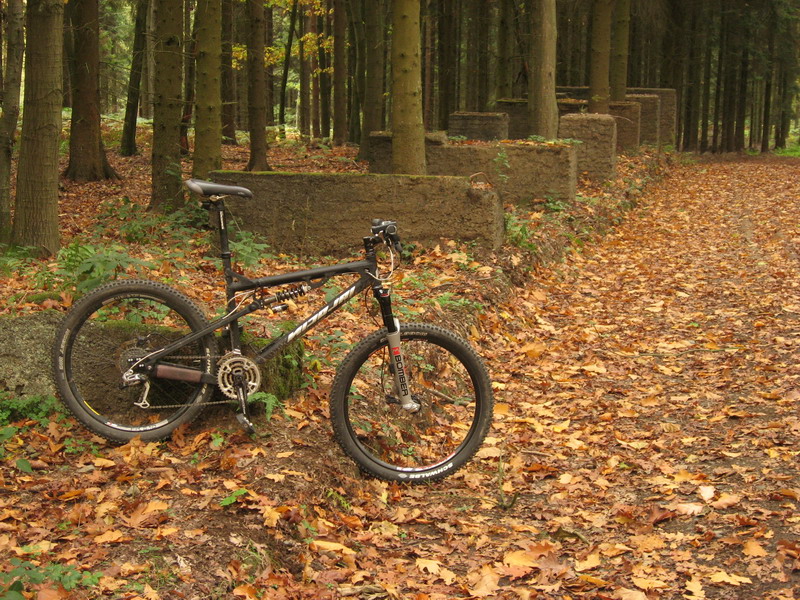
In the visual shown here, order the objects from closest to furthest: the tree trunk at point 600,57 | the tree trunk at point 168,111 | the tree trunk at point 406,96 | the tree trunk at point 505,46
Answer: the tree trunk at point 406,96 → the tree trunk at point 168,111 → the tree trunk at point 600,57 → the tree trunk at point 505,46

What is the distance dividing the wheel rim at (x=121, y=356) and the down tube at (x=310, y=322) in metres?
0.35

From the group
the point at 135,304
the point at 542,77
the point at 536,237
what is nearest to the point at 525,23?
the point at 542,77

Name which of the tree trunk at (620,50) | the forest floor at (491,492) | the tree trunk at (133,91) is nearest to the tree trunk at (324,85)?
the tree trunk at (133,91)

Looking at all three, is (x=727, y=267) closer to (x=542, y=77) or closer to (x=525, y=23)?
(x=542, y=77)

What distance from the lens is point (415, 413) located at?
17.7ft

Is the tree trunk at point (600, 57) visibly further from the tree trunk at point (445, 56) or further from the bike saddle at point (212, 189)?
the bike saddle at point (212, 189)

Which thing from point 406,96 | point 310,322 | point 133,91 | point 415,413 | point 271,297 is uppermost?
point 133,91

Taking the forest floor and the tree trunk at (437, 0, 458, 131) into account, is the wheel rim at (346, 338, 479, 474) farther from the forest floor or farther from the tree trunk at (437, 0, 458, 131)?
the tree trunk at (437, 0, 458, 131)

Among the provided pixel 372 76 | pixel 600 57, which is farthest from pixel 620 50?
pixel 372 76

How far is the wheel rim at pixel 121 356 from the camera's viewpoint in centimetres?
485

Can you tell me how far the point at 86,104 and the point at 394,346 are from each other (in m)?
13.1

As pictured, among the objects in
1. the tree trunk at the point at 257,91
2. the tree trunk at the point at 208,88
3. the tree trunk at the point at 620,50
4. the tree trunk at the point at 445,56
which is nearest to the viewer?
the tree trunk at the point at 208,88

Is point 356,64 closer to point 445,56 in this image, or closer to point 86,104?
point 445,56

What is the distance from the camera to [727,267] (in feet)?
37.6
